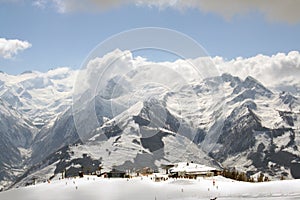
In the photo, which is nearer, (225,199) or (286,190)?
(225,199)

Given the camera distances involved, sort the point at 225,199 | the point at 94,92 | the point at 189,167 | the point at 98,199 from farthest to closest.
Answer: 1. the point at 189,167
2. the point at 94,92
3. the point at 98,199
4. the point at 225,199

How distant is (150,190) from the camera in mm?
70500

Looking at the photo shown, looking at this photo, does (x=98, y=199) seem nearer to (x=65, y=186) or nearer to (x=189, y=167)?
(x=65, y=186)

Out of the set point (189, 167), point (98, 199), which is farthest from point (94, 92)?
point (189, 167)

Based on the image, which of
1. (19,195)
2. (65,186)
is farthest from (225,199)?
(19,195)

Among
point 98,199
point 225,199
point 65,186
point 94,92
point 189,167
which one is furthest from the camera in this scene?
point 189,167

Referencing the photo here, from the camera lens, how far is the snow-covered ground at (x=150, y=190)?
2569 inches

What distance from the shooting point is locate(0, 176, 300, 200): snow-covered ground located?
214ft

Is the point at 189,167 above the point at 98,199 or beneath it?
above

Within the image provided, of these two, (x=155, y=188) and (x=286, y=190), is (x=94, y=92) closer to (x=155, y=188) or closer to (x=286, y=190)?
(x=155, y=188)

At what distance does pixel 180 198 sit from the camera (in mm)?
66000

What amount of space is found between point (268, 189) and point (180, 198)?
38.5 feet

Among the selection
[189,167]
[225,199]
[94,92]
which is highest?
[94,92]

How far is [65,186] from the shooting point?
71.5 meters
